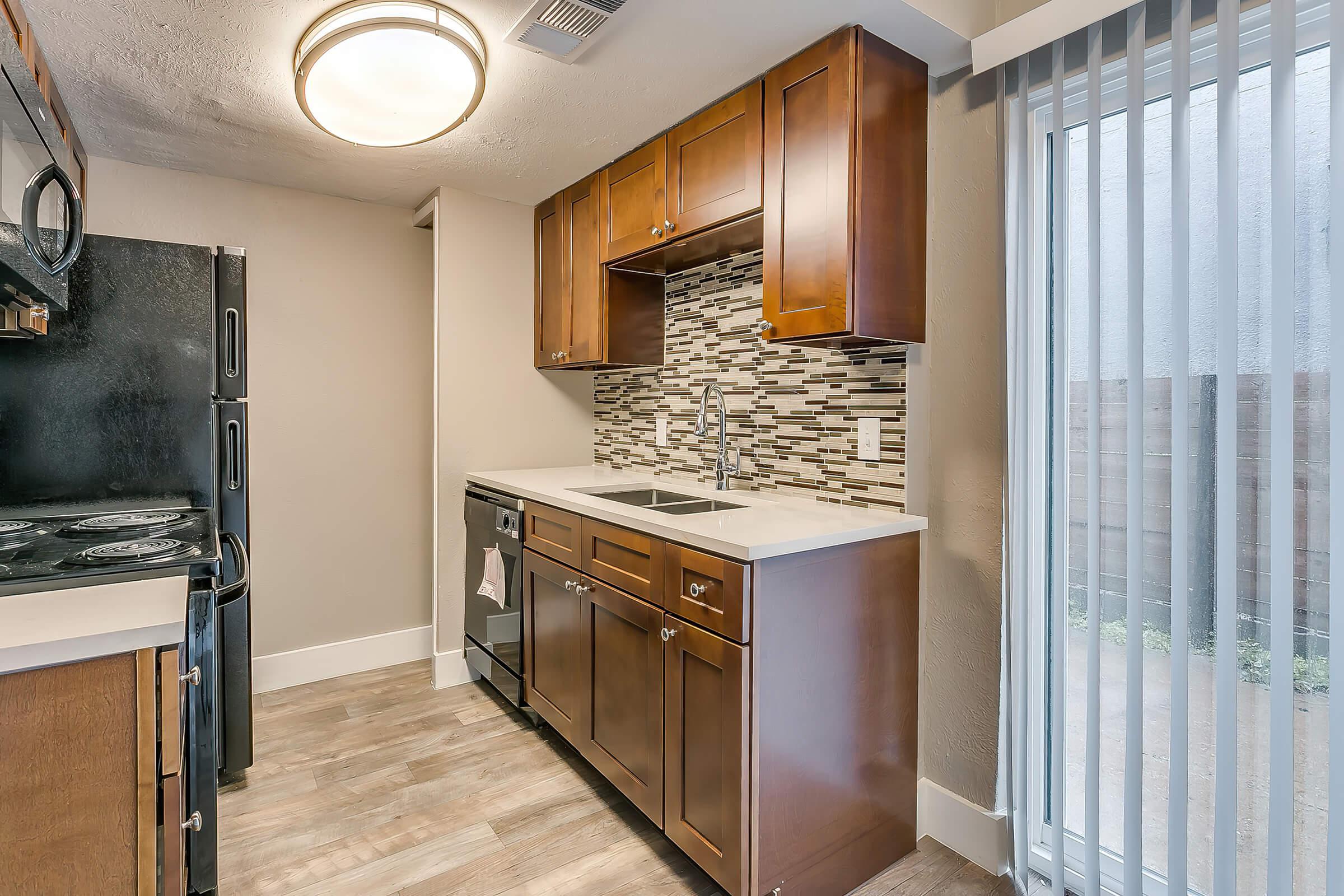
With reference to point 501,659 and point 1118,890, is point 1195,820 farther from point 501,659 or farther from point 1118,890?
point 501,659

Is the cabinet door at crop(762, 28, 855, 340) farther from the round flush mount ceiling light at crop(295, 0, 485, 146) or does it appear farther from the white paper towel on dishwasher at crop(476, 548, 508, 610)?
the white paper towel on dishwasher at crop(476, 548, 508, 610)

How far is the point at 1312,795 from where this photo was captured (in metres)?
1.27

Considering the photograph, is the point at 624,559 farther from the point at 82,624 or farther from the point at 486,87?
the point at 486,87

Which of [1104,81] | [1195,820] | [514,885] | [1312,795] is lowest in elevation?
[514,885]

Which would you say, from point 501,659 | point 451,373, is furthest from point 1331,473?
point 451,373

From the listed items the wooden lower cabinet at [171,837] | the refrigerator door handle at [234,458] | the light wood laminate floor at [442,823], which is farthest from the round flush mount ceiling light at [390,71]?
the light wood laminate floor at [442,823]

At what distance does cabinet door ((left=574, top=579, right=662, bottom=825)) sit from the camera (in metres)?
1.85

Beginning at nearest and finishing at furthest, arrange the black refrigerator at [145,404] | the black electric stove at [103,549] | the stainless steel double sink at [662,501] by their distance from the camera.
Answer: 1. the black electric stove at [103,549]
2. the black refrigerator at [145,404]
3. the stainless steel double sink at [662,501]

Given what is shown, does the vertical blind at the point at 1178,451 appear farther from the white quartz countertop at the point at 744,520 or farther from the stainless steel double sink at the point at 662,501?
the stainless steel double sink at the point at 662,501

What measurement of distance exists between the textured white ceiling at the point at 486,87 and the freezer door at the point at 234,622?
3.32 ft

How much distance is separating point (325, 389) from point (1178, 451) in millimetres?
3255

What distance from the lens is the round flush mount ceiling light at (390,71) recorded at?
5.62 feet

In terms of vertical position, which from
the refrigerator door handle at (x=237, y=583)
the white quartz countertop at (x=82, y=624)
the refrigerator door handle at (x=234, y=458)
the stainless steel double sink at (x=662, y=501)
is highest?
the refrigerator door handle at (x=234, y=458)

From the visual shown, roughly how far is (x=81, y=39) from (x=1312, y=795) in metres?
3.37
